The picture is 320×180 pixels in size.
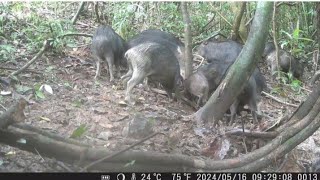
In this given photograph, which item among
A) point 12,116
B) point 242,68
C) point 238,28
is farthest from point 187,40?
point 12,116

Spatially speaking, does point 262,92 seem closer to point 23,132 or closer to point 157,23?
point 157,23

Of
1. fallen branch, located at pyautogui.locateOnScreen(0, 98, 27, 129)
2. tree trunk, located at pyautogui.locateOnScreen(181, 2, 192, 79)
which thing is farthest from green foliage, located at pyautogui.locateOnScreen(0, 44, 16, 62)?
fallen branch, located at pyautogui.locateOnScreen(0, 98, 27, 129)

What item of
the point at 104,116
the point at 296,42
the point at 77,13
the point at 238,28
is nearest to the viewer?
the point at 104,116

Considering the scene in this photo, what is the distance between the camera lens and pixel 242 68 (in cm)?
284

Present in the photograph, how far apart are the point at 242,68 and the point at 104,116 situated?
2.67 ft

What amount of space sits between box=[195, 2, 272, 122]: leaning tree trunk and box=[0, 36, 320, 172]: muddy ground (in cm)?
11

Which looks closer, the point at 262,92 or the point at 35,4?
the point at 262,92

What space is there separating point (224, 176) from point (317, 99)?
2.77ft

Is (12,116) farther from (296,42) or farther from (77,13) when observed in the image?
(296,42)

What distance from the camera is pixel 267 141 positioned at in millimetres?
2604

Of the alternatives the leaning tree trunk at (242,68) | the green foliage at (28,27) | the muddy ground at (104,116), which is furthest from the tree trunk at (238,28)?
the leaning tree trunk at (242,68)

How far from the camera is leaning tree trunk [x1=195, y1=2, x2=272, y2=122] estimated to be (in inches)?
110

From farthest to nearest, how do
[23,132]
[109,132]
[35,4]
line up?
[35,4]
[109,132]
[23,132]

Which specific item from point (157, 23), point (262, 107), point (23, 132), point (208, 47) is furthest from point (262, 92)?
point (23, 132)
